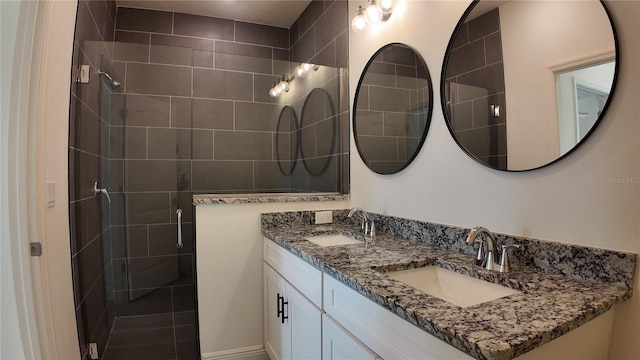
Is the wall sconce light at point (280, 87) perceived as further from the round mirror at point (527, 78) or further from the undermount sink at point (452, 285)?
the undermount sink at point (452, 285)

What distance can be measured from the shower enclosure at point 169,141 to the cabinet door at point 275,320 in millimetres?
438

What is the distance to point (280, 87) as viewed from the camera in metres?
2.84

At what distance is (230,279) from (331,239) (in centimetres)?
62

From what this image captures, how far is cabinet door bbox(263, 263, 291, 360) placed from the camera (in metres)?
1.59

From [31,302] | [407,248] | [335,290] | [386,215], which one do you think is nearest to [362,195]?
[386,215]

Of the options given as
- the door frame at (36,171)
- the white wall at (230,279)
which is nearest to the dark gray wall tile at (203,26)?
the door frame at (36,171)

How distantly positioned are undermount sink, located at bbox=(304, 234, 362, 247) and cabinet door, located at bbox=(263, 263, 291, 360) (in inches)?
10.6

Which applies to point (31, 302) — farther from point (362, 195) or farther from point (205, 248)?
point (362, 195)

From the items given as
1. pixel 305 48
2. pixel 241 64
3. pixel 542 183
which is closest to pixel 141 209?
pixel 241 64

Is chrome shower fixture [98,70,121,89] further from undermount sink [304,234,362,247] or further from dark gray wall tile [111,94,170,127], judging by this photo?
undermount sink [304,234,362,247]

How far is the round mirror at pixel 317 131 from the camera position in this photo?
2328mm

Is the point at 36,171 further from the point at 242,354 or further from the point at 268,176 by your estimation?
the point at 268,176

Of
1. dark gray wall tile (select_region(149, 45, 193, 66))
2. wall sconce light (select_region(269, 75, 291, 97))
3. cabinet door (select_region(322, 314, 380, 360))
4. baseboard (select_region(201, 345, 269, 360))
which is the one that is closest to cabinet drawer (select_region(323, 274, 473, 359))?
cabinet door (select_region(322, 314, 380, 360))

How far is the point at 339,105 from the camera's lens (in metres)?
2.22
